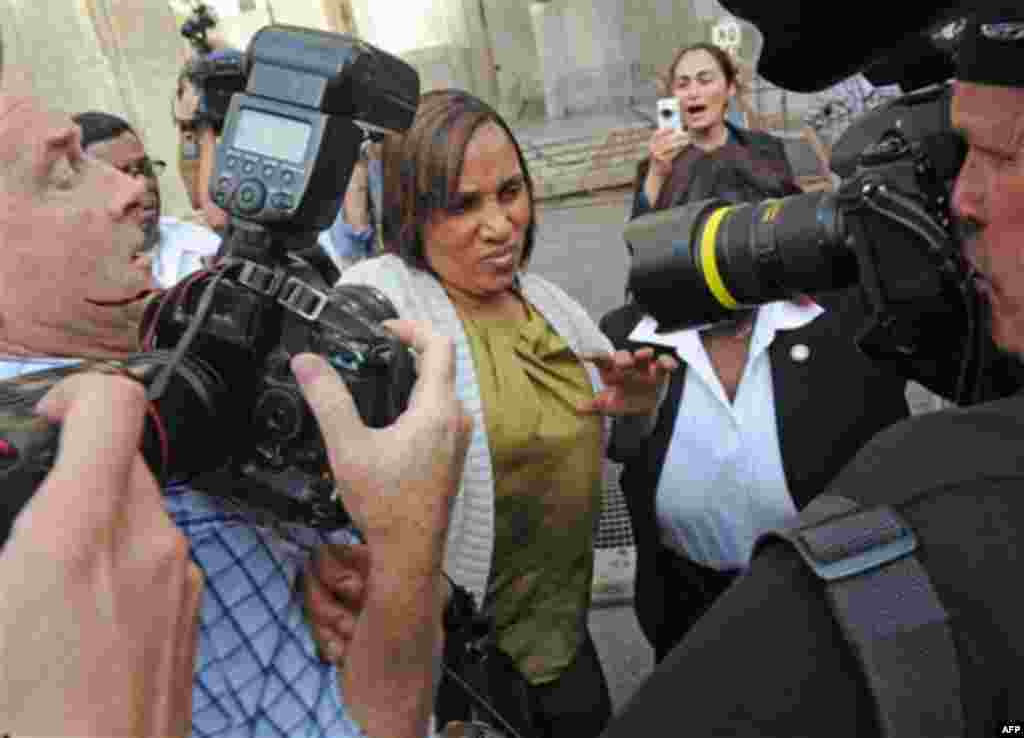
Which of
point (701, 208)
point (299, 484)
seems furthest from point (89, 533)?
point (701, 208)

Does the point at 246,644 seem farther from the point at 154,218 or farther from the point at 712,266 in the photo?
the point at 154,218

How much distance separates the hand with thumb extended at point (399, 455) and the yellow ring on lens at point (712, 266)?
400 mm

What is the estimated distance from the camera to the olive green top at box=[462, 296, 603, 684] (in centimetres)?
158

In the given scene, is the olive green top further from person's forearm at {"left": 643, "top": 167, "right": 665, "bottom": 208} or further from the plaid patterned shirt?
person's forearm at {"left": 643, "top": 167, "right": 665, "bottom": 208}

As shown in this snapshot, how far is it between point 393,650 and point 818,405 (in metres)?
1.16

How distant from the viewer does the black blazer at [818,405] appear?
1729 millimetres

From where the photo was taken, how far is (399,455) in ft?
2.74

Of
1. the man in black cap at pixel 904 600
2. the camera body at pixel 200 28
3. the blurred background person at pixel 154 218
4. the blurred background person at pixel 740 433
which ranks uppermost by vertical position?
the camera body at pixel 200 28

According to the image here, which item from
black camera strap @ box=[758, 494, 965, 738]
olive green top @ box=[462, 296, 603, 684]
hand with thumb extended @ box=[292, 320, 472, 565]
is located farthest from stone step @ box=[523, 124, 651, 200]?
black camera strap @ box=[758, 494, 965, 738]

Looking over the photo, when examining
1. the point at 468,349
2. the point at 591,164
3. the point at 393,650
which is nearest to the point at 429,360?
the point at 393,650

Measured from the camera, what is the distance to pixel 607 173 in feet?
30.7

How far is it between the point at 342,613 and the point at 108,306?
438mm

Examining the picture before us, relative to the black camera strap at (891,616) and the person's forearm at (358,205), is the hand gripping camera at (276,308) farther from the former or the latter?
the person's forearm at (358,205)

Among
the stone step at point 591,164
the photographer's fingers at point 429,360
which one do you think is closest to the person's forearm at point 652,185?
the photographer's fingers at point 429,360
